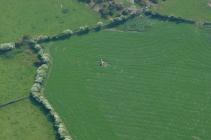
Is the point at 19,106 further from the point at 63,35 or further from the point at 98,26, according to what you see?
the point at 98,26

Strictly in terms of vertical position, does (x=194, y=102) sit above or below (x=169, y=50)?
below

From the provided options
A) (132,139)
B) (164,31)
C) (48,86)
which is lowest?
(132,139)

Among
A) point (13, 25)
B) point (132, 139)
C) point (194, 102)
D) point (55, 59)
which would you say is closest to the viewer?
point (132, 139)

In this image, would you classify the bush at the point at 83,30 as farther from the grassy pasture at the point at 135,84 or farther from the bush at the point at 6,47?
the bush at the point at 6,47

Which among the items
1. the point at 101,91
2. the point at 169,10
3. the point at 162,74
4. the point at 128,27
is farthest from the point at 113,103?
the point at 169,10

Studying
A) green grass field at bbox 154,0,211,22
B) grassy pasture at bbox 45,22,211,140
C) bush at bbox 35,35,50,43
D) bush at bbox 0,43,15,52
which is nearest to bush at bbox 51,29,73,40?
grassy pasture at bbox 45,22,211,140

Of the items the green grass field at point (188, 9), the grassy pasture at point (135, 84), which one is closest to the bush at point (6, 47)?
the grassy pasture at point (135, 84)

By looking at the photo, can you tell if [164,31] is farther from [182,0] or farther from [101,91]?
[101,91]
